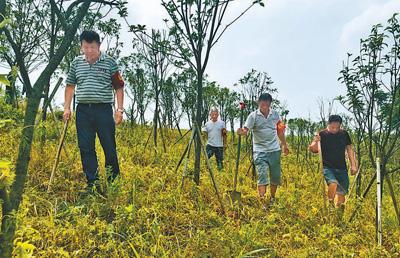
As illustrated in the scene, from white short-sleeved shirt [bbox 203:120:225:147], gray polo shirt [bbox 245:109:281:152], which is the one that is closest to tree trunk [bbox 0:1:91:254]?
gray polo shirt [bbox 245:109:281:152]

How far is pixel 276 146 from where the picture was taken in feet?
18.5

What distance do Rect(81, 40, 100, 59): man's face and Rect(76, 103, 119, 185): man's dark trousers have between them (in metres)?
0.53

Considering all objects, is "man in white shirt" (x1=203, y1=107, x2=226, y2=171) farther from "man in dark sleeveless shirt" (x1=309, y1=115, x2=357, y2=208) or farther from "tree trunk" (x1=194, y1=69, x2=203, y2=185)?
"tree trunk" (x1=194, y1=69, x2=203, y2=185)

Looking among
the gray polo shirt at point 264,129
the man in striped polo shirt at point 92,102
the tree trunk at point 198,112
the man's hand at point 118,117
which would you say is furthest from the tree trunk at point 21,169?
the gray polo shirt at point 264,129

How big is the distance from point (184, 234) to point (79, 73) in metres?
2.05

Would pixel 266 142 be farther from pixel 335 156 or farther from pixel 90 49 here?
pixel 90 49

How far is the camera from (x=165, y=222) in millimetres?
4242

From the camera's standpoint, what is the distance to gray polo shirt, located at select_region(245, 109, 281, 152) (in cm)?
562

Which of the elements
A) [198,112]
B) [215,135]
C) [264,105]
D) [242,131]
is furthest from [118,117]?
[215,135]

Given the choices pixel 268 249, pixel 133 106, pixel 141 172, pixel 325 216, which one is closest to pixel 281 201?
pixel 325 216

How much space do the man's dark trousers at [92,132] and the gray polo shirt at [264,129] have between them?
1.94 meters

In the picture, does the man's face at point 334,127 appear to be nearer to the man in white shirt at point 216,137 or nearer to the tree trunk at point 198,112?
the tree trunk at point 198,112

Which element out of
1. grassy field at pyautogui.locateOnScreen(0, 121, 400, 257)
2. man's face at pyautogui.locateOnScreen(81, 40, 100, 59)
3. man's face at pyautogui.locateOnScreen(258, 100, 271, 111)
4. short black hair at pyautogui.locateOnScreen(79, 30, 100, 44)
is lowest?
grassy field at pyautogui.locateOnScreen(0, 121, 400, 257)

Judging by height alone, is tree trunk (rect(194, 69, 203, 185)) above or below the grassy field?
above
